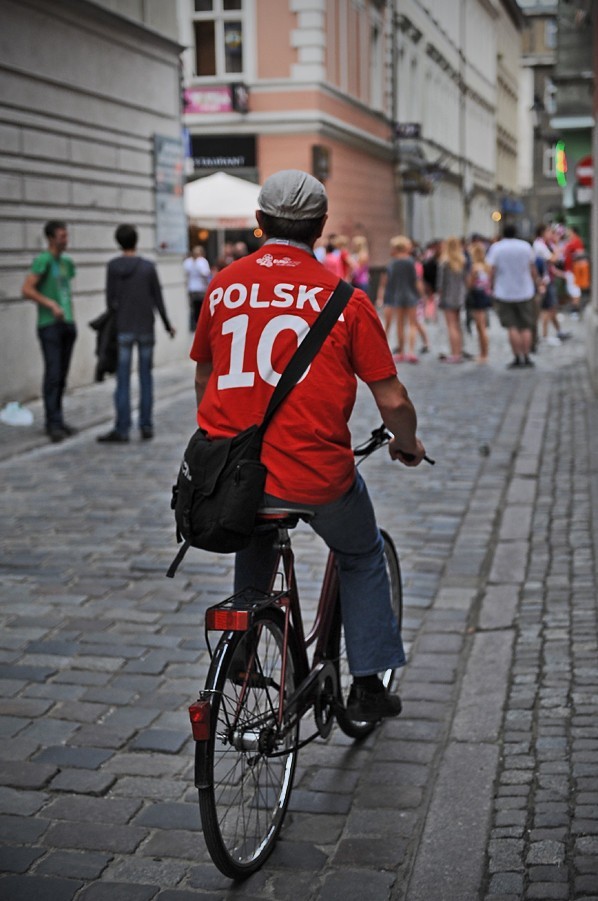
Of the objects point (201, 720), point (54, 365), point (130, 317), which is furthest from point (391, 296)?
point (201, 720)

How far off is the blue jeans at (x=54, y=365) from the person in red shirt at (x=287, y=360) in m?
8.25

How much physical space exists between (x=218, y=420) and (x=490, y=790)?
1411mm

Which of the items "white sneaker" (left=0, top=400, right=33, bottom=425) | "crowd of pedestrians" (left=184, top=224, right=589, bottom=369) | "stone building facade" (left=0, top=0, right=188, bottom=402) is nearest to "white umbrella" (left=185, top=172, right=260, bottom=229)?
"crowd of pedestrians" (left=184, top=224, right=589, bottom=369)

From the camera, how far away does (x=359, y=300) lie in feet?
12.5

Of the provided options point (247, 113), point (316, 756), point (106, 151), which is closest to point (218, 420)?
point (316, 756)

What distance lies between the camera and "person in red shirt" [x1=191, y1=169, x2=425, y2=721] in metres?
3.74

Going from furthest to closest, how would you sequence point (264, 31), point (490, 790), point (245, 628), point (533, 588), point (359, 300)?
point (264, 31)
point (533, 588)
point (490, 790)
point (359, 300)
point (245, 628)

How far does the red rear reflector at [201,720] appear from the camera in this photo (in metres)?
3.38

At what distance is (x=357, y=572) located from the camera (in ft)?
13.7

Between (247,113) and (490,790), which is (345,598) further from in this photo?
(247,113)

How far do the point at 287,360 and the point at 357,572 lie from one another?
0.78 m

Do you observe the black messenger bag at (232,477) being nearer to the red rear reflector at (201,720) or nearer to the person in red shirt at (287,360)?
the person in red shirt at (287,360)

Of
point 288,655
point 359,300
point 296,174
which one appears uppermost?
point 296,174

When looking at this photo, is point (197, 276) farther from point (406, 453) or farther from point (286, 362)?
point (286, 362)
